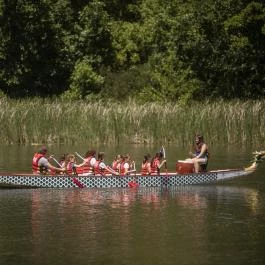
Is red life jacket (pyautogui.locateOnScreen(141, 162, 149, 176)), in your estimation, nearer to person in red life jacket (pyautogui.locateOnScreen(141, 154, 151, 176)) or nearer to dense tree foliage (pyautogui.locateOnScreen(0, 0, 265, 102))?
person in red life jacket (pyautogui.locateOnScreen(141, 154, 151, 176))

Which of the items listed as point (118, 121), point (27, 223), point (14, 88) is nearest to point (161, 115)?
point (118, 121)

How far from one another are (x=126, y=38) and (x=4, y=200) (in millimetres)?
34374

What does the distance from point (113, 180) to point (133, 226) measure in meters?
5.99

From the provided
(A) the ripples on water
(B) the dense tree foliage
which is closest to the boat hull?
(A) the ripples on water

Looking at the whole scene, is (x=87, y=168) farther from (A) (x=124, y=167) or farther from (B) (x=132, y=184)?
(B) (x=132, y=184)

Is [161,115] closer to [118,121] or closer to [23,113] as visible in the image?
[118,121]

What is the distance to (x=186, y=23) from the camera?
53000 mm

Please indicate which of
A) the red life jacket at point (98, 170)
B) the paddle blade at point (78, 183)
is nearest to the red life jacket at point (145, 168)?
the red life jacket at point (98, 170)

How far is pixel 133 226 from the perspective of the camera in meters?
22.5

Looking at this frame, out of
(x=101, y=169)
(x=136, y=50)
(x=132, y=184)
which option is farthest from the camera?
(x=136, y=50)

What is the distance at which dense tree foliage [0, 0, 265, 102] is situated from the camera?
5231 cm

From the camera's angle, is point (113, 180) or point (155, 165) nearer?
point (113, 180)

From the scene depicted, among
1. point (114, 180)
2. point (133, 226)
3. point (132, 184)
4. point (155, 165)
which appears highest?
point (155, 165)

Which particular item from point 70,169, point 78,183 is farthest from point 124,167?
point 70,169
